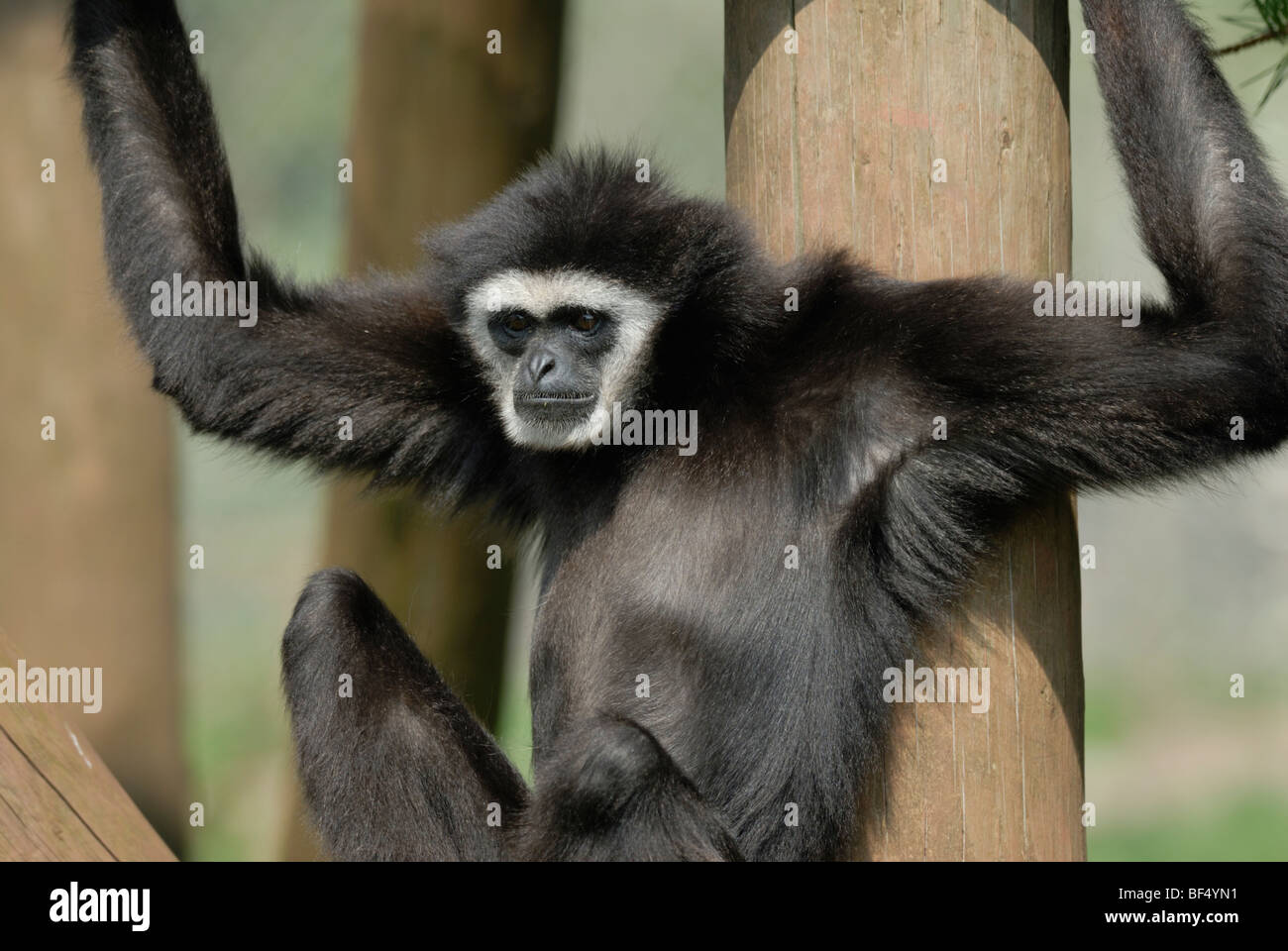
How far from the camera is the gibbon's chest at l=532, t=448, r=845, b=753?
180 inches

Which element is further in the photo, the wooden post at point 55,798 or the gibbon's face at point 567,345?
the gibbon's face at point 567,345

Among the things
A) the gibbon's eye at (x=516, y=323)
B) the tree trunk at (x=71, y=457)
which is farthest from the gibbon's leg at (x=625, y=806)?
the tree trunk at (x=71, y=457)

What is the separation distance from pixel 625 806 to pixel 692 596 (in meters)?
0.80

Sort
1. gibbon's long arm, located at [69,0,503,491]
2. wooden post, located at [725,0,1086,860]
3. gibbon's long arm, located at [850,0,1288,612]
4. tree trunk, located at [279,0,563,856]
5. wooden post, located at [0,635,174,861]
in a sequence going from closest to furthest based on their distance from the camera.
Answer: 1. gibbon's long arm, located at [850,0,1288,612]
2. wooden post, located at [725,0,1086,860]
3. wooden post, located at [0,635,174,861]
4. gibbon's long arm, located at [69,0,503,491]
5. tree trunk, located at [279,0,563,856]

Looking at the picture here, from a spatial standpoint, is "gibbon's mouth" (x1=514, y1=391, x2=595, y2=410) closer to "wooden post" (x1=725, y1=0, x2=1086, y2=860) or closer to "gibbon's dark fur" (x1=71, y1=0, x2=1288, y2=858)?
"gibbon's dark fur" (x1=71, y1=0, x2=1288, y2=858)

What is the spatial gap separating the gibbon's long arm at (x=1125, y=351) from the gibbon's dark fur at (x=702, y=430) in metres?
0.01

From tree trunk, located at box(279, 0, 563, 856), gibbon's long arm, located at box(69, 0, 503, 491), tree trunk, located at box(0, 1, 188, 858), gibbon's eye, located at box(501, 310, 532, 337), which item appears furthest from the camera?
tree trunk, located at box(0, 1, 188, 858)

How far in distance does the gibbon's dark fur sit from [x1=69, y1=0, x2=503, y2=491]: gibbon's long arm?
0.01 m

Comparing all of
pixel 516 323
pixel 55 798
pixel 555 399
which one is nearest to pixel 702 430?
pixel 555 399

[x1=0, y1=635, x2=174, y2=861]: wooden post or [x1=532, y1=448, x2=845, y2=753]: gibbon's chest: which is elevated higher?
[x1=532, y1=448, x2=845, y2=753]: gibbon's chest

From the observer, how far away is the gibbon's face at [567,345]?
4852 millimetres

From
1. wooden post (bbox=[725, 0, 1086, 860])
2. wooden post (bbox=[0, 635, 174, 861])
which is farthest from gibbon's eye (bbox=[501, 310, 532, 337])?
wooden post (bbox=[0, 635, 174, 861])

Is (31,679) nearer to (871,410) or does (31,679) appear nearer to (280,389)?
(280,389)

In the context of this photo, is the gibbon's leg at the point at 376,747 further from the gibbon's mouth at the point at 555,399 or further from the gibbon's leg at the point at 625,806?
the gibbon's mouth at the point at 555,399
